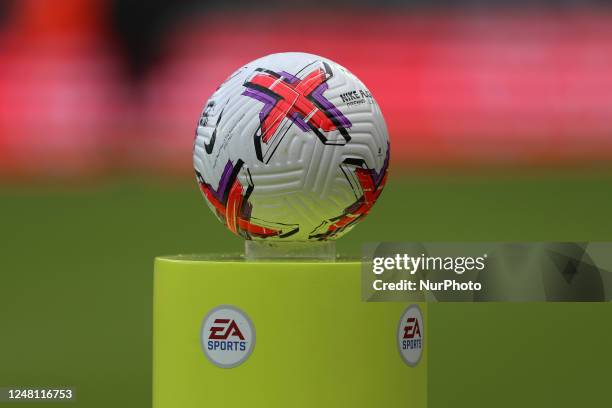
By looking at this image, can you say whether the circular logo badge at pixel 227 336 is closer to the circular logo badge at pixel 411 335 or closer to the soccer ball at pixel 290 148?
the soccer ball at pixel 290 148

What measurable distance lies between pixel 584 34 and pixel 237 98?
3015 millimetres

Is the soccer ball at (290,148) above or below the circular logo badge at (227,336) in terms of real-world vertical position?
above

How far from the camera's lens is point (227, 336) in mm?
3037

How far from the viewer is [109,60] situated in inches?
221

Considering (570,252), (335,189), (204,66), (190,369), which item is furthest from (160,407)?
(204,66)

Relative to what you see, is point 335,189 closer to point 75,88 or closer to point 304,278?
point 304,278

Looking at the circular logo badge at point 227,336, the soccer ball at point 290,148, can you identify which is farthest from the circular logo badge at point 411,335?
the circular logo badge at point 227,336

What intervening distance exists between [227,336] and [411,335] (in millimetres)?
549

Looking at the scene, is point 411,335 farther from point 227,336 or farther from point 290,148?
point 290,148

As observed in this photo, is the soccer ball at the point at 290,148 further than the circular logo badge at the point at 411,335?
No

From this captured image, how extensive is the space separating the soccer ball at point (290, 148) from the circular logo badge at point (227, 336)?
0.26m

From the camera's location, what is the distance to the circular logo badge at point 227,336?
3.02m

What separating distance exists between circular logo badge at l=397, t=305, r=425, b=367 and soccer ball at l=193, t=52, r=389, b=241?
33 centimetres

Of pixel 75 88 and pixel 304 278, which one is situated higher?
pixel 75 88
